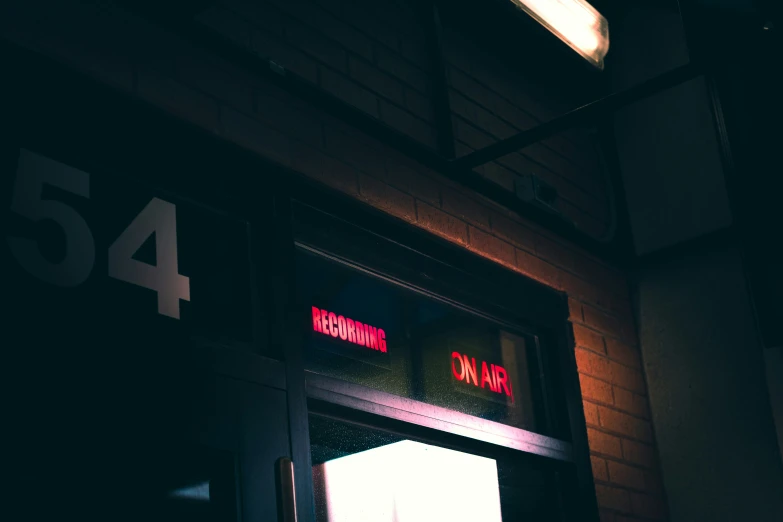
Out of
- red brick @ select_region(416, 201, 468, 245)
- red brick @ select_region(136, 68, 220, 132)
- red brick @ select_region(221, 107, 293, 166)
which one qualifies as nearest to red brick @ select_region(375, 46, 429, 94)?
red brick @ select_region(416, 201, 468, 245)

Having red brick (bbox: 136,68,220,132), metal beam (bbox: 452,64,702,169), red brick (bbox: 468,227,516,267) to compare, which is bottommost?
red brick (bbox: 468,227,516,267)

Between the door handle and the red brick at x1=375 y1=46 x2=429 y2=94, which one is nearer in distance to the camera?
the door handle

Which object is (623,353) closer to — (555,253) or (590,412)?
(590,412)

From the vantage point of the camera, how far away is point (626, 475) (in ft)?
12.6

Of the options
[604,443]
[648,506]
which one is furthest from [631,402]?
[648,506]

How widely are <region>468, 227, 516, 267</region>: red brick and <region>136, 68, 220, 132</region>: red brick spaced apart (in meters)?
1.17

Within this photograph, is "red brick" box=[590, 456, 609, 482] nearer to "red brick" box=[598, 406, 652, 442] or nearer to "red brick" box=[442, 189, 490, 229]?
"red brick" box=[598, 406, 652, 442]

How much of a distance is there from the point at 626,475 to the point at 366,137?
1686 millimetres

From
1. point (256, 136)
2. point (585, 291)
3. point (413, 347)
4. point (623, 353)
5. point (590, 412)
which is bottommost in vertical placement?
point (590, 412)

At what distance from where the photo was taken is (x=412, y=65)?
363 centimetres

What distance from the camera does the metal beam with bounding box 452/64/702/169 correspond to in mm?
2939

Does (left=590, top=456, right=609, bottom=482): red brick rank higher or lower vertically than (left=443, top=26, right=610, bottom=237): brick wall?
lower

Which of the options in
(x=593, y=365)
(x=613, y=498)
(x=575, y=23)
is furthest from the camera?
(x=593, y=365)

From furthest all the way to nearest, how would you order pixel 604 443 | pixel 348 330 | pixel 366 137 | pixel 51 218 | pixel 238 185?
pixel 604 443, pixel 366 137, pixel 348 330, pixel 238 185, pixel 51 218
